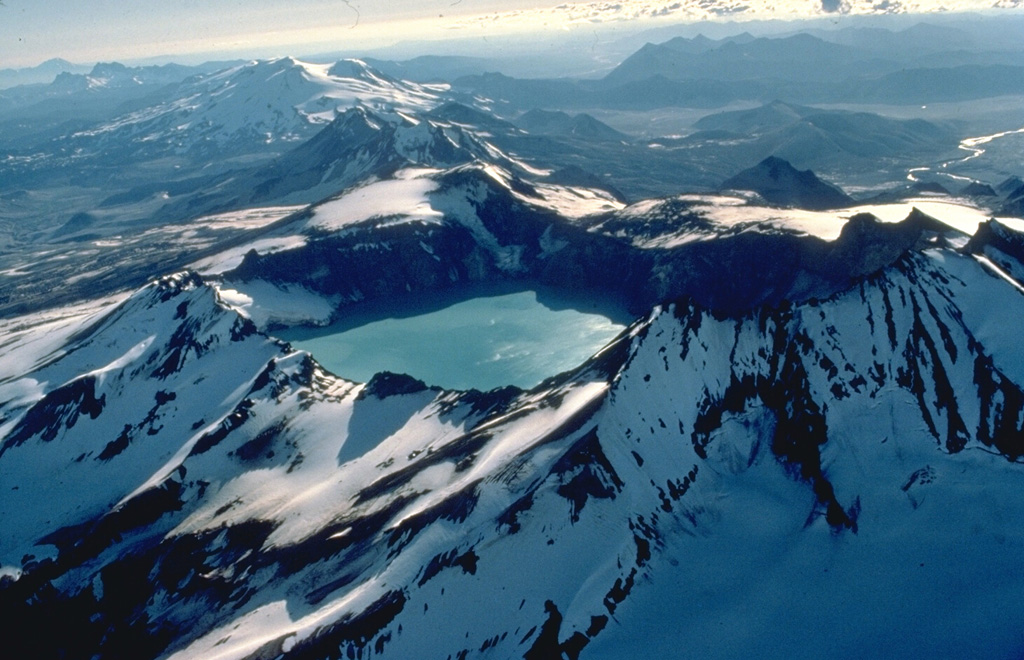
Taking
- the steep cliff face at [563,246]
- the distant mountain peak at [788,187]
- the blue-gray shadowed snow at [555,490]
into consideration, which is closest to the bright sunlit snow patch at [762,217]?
the steep cliff face at [563,246]

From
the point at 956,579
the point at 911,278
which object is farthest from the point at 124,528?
the point at 911,278

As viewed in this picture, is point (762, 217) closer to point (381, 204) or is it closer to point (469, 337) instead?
point (469, 337)

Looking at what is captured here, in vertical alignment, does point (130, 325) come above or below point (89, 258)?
above

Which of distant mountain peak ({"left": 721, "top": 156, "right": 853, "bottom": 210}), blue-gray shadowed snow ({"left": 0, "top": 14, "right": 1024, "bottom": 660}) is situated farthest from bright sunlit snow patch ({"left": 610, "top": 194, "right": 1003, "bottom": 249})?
blue-gray shadowed snow ({"left": 0, "top": 14, "right": 1024, "bottom": 660})

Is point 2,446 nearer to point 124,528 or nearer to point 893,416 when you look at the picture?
point 124,528

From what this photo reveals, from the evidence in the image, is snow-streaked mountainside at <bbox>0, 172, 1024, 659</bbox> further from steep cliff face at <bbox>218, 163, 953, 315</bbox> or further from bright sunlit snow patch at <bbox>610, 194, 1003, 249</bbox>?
bright sunlit snow patch at <bbox>610, 194, 1003, 249</bbox>

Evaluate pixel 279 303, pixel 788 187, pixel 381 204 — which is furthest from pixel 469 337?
pixel 788 187

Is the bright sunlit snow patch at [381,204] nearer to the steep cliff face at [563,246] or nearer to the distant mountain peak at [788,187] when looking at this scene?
the steep cliff face at [563,246]
